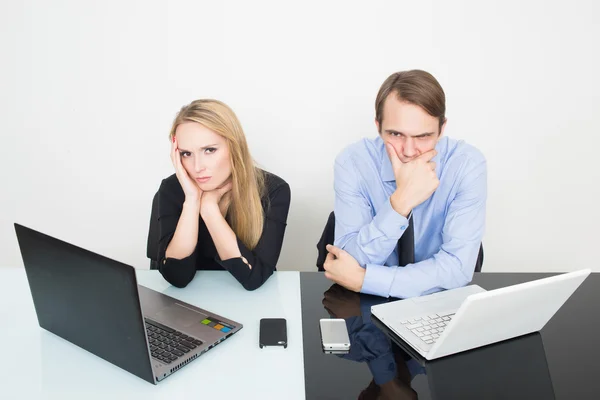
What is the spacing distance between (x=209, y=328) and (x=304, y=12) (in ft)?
6.16

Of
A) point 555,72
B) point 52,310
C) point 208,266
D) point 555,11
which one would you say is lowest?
point 208,266

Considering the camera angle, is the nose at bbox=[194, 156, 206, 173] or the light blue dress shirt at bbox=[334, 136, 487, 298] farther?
the nose at bbox=[194, 156, 206, 173]

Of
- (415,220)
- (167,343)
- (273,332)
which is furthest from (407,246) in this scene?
(167,343)

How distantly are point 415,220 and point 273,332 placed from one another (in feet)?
2.68

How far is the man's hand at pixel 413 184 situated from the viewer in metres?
1.65

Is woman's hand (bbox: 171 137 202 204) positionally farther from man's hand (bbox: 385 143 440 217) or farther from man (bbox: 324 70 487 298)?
man's hand (bbox: 385 143 440 217)

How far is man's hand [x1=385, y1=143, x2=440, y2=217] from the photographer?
1.65 metres

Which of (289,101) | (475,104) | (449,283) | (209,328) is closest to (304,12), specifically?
(289,101)

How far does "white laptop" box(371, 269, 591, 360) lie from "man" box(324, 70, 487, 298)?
0.12m

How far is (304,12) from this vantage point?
2.61 m

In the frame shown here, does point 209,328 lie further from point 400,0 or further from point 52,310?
point 400,0

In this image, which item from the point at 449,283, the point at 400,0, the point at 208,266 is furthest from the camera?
the point at 400,0

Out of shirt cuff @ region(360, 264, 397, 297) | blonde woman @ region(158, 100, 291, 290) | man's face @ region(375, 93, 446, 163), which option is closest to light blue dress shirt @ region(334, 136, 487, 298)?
shirt cuff @ region(360, 264, 397, 297)

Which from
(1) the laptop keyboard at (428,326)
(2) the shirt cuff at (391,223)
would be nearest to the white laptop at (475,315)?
(1) the laptop keyboard at (428,326)
